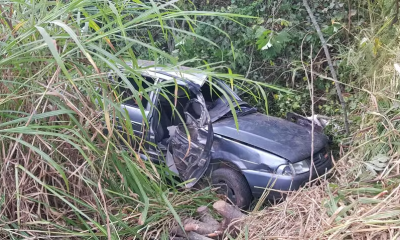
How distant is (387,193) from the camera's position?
210 centimetres

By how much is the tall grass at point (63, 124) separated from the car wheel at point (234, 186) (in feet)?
5.92

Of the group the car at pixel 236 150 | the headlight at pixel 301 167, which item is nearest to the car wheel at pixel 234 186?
the car at pixel 236 150

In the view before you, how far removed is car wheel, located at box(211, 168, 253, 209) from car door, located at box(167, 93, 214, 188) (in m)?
0.20

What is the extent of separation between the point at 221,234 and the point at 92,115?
123 centimetres

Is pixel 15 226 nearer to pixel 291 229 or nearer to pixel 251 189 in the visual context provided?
pixel 291 229

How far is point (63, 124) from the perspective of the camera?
2.13m

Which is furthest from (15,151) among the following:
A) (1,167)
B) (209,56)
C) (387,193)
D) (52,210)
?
(209,56)

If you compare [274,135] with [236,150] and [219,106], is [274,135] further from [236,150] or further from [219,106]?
[219,106]

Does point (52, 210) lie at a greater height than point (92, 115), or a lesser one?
lesser

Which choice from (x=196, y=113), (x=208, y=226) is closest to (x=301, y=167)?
(x=196, y=113)

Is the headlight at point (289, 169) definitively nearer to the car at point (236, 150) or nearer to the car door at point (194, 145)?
the car at point (236, 150)

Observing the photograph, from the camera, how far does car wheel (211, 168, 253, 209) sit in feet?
13.0

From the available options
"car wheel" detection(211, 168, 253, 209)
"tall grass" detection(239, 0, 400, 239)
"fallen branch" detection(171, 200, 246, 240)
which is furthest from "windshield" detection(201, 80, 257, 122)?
"fallen branch" detection(171, 200, 246, 240)

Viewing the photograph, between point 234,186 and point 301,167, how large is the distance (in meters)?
0.70
